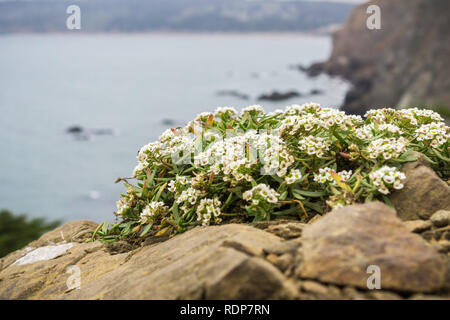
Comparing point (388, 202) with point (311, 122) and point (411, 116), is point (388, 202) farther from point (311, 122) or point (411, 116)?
point (411, 116)

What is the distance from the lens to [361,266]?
282 cm

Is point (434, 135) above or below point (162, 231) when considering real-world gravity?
above

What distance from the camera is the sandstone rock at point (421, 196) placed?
3.87 meters

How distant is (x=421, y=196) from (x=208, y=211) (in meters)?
2.19

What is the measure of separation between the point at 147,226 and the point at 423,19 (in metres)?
39.5

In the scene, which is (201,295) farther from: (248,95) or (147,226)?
(248,95)

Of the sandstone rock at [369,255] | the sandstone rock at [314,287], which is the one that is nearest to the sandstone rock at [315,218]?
the sandstone rock at [369,255]

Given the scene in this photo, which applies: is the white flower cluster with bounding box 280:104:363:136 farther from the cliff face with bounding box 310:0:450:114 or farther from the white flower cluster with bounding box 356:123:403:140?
the cliff face with bounding box 310:0:450:114

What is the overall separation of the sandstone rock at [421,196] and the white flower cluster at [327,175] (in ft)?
1.63

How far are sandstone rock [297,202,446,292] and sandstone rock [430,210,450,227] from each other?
0.77 metres

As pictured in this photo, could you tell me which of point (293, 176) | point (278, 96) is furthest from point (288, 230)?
point (278, 96)

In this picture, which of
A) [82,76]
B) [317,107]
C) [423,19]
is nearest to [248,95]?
[423,19]

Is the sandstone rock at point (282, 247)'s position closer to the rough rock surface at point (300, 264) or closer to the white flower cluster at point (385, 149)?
the rough rock surface at point (300, 264)

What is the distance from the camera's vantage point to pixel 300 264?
9.69 ft
